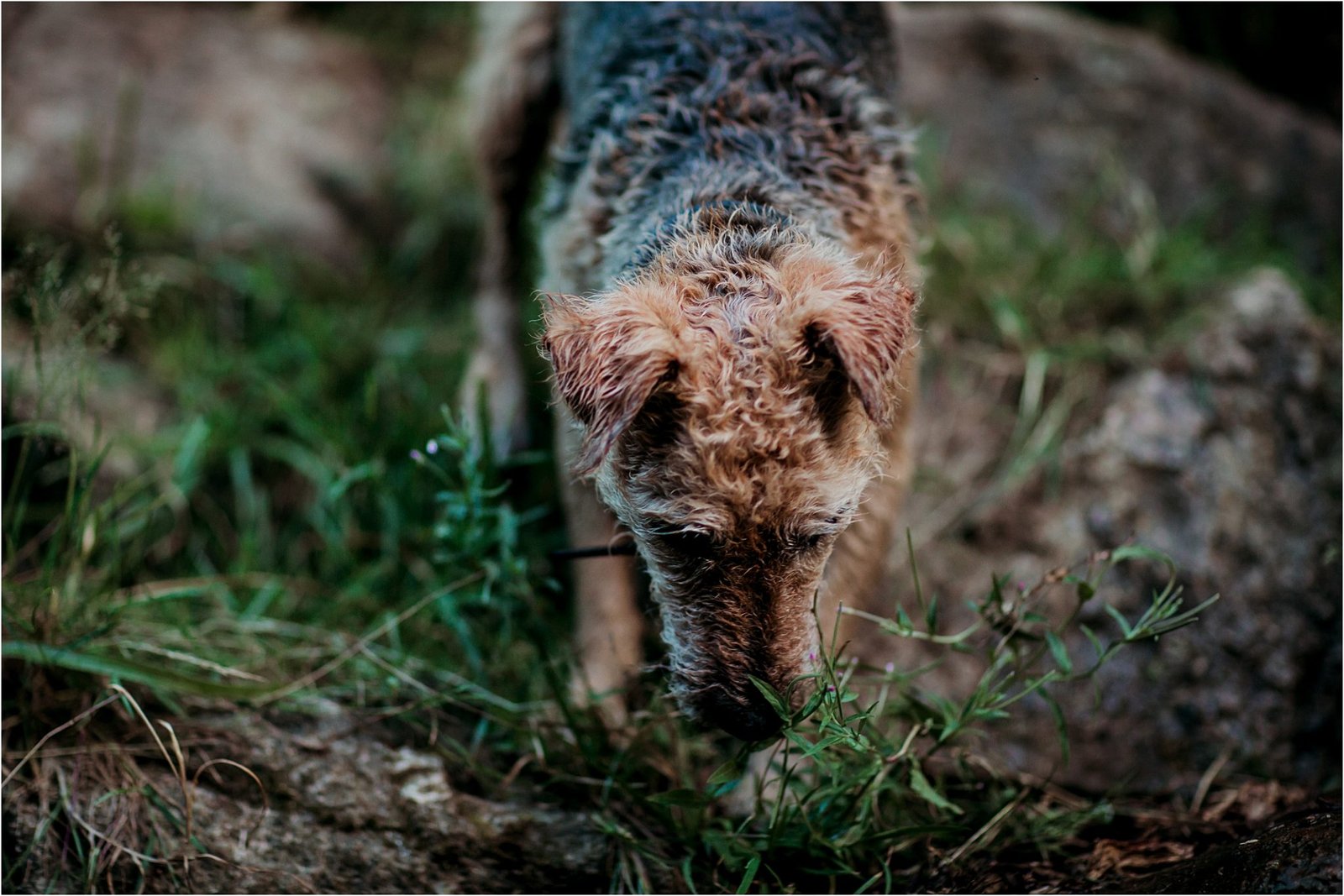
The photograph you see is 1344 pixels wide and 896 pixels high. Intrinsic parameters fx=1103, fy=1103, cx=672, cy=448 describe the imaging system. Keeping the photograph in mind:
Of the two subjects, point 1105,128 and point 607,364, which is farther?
point 1105,128

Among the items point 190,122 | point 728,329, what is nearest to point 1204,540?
point 728,329

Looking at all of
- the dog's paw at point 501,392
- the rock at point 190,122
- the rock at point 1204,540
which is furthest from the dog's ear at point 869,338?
the rock at point 190,122

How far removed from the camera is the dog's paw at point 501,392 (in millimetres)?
4570

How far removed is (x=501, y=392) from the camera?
186 inches

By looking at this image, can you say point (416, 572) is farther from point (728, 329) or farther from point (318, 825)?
point (728, 329)

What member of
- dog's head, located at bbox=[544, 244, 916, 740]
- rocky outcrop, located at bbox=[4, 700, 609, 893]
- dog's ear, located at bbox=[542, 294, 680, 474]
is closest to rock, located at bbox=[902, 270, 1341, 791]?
dog's head, located at bbox=[544, 244, 916, 740]

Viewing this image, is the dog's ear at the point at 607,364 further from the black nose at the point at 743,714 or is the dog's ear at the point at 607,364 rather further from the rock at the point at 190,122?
the rock at the point at 190,122

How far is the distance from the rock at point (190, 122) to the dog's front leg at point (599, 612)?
8.96ft

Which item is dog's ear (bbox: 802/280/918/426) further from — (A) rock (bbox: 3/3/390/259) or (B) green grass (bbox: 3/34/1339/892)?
(A) rock (bbox: 3/3/390/259)

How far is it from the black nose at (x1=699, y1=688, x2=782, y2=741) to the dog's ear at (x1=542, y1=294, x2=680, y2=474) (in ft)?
2.10

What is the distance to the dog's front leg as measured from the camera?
11.4 ft

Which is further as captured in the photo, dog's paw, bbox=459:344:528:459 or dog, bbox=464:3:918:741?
dog's paw, bbox=459:344:528:459

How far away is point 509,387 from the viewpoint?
4734 millimetres

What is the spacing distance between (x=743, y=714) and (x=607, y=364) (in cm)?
89
